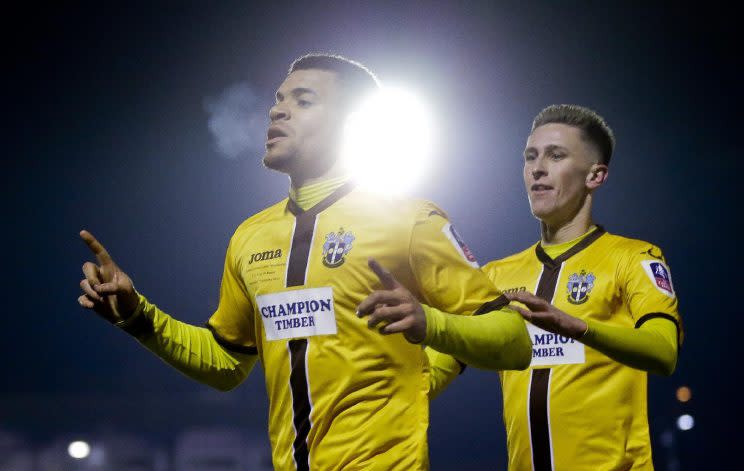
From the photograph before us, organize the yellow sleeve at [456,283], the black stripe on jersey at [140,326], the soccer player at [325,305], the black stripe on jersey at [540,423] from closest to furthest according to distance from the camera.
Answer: the yellow sleeve at [456,283]
the soccer player at [325,305]
the black stripe on jersey at [140,326]
the black stripe on jersey at [540,423]

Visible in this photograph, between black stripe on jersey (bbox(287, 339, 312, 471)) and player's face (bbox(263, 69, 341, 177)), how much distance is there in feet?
1.76

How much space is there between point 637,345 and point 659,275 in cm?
57

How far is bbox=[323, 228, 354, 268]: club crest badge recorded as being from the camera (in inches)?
95.2

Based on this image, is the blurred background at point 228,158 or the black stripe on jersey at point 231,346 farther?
the blurred background at point 228,158

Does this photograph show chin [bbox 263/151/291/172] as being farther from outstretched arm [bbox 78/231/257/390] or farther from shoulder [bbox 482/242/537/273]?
shoulder [bbox 482/242/537/273]

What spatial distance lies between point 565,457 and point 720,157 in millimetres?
8954

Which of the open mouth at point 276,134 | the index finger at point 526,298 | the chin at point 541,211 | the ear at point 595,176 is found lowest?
the index finger at point 526,298

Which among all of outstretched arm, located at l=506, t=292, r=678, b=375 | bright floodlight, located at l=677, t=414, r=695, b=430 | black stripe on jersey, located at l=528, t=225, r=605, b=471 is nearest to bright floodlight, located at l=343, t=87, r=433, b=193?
bright floodlight, located at l=677, t=414, r=695, b=430

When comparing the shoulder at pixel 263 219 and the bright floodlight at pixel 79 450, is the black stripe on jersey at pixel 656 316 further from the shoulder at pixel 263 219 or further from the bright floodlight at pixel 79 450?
the bright floodlight at pixel 79 450

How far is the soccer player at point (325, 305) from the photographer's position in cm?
225

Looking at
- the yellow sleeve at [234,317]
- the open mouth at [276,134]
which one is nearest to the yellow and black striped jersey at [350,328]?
the yellow sleeve at [234,317]

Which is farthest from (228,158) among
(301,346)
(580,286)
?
(301,346)

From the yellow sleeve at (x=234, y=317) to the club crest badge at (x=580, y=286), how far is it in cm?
129

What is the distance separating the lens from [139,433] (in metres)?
10.7
